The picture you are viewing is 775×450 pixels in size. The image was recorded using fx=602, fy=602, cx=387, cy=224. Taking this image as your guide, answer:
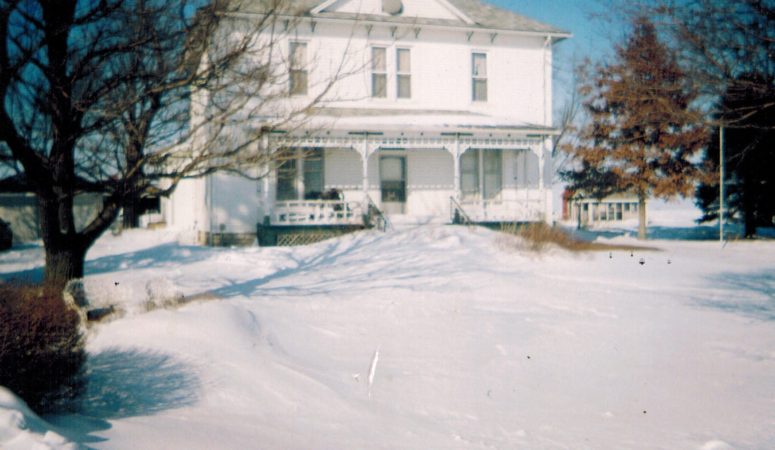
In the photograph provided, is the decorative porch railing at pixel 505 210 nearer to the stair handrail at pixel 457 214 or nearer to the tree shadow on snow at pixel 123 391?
the stair handrail at pixel 457 214

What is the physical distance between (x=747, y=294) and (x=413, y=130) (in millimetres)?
10273

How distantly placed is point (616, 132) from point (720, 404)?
18114 millimetres

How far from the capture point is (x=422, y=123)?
1808 cm

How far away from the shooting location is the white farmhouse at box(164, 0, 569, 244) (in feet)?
58.4

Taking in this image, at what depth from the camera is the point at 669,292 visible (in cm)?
1035

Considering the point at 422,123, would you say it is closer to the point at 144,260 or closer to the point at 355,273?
the point at 355,273

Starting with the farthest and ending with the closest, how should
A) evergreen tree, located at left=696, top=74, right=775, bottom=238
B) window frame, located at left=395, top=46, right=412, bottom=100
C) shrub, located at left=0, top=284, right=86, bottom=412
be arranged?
1. evergreen tree, located at left=696, top=74, right=775, bottom=238
2. window frame, located at left=395, top=46, right=412, bottom=100
3. shrub, located at left=0, top=284, right=86, bottom=412

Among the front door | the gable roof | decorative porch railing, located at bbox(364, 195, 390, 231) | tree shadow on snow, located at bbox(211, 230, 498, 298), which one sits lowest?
tree shadow on snow, located at bbox(211, 230, 498, 298)

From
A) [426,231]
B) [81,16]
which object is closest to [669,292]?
[426,231]

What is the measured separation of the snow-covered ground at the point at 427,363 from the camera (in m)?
4.62

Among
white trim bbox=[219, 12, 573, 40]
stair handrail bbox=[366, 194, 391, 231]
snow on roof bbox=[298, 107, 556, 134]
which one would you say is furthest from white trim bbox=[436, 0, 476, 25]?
stair handrail bbox=[366, 194, 391, 231]

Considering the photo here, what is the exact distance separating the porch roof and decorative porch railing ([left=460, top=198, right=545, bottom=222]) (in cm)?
214

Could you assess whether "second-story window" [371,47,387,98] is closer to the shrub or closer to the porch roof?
the porch roof

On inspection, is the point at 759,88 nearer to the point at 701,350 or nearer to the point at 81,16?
the point at 701,350
